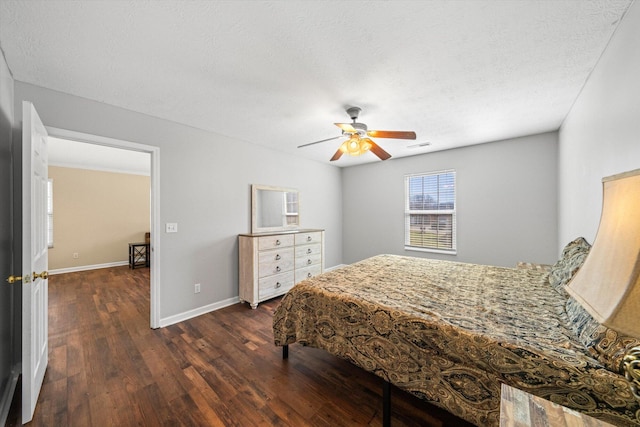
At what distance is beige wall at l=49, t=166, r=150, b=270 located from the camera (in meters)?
5.23

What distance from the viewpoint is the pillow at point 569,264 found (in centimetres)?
167

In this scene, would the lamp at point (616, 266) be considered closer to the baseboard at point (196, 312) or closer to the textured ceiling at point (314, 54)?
the textured ceiling at point (314, 54)

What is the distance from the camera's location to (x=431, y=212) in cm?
431

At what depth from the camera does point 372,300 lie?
→ 5.49 feet

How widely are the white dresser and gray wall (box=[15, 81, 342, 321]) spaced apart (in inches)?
9.4

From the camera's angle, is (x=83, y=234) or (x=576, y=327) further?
(x=83, y=234)

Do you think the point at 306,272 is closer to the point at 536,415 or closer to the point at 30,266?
the point at 30,266

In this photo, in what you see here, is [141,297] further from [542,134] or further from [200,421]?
[542,134]

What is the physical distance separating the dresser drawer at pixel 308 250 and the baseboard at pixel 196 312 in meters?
1.16

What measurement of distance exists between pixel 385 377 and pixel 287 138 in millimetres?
3069


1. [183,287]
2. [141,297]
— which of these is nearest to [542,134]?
[183,287]

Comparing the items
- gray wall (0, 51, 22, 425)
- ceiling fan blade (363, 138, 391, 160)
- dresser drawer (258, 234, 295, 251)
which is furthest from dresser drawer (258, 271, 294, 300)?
ceiling fan blade (363, 138, 391, 160)

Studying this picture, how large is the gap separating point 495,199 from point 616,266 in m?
3.68

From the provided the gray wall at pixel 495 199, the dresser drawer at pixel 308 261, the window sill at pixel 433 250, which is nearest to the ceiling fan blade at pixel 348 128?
the dresser drawer at pixel 308 261
